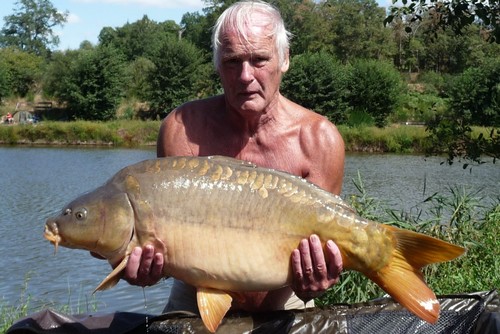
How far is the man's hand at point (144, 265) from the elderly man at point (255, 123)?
14.4 inches

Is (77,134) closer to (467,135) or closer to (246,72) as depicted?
(467,135)

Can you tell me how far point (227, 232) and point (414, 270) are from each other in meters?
0.47

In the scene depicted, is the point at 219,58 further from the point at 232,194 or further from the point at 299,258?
the point at 299,258

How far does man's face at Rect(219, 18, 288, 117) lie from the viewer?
1909 mm

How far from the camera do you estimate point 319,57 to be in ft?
94.9

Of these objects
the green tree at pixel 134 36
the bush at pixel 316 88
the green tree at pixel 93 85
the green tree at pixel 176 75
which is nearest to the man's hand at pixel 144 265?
the bush at pixel 316 88

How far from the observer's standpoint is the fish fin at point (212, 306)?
1.74 meters

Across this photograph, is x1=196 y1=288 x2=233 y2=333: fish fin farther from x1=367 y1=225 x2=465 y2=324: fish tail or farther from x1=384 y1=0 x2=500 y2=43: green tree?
x1=384 y1=0 x2=500 y2=43: green tree

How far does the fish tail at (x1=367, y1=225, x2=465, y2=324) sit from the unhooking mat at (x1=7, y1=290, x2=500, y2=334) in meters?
0.43

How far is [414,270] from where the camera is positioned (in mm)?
1737

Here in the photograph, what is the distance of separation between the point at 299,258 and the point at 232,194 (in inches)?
8.8

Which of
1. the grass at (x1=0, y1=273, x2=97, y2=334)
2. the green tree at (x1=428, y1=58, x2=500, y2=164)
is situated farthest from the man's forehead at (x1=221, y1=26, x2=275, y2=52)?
the green tree at (x1=428, y1=58, x2=500, y2=164)

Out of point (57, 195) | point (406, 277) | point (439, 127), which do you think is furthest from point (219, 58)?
point (57, 195)

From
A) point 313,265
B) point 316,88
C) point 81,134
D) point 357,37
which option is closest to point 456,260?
point 313,265
